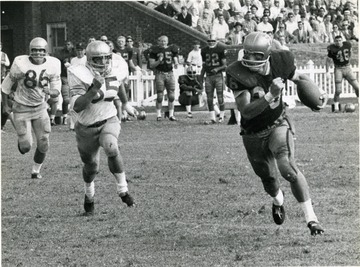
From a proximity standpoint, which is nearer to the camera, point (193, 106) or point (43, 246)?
point (43, 246)

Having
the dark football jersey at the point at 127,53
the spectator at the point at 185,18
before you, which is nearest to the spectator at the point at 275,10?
the spectator at the point at 185,18

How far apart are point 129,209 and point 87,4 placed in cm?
1555

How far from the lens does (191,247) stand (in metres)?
6.70

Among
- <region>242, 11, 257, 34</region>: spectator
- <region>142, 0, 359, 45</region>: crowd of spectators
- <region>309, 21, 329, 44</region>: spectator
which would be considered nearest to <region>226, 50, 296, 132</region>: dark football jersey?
<region>142, 0, 359, 45</region>: crowd of spectators

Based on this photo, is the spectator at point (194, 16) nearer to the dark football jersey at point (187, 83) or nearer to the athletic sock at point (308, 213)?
the dark football jersey at point (187, 83)

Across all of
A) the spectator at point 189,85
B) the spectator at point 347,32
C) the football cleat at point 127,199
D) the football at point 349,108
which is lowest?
the football at point 349,108

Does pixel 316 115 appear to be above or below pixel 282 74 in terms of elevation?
below

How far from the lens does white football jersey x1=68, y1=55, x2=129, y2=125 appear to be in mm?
8156

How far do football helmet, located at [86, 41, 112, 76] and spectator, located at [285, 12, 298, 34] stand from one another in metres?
13.9

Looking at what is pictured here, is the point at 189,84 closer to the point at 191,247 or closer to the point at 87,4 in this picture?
the point at 87,4

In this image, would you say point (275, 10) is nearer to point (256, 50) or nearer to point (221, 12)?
point (221, 12)

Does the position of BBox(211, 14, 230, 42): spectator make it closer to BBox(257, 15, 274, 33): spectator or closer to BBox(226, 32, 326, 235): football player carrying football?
BBox(257, 15, 274, 33): spectator

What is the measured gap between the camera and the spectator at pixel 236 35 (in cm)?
2098

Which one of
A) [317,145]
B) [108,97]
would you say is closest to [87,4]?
[317,145]
